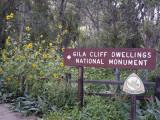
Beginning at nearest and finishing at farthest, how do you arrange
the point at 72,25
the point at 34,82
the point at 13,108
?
the point at 13,108
the point at 34,82
the point at 72,25

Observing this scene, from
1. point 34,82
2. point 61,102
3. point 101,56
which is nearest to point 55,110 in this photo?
point 61,102

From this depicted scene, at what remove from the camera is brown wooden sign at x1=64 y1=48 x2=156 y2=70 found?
320cm

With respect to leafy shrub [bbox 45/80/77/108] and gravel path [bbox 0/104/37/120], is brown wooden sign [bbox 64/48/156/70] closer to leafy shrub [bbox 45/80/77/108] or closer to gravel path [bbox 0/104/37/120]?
leafy shrub [bbox 45/80/77/108]

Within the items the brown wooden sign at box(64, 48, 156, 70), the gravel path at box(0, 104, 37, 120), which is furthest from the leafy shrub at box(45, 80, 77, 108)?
the gravel path at box(0, 104, 37, 120)

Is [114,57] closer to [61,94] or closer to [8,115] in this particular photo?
[61,94]

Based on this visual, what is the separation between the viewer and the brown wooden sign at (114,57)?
126 inches

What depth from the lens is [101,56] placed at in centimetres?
371

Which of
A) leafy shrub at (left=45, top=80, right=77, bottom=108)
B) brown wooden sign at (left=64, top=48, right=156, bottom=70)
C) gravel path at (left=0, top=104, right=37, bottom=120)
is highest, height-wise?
brown wooden sign at (left=64, top=48, right=156, bottom=70)

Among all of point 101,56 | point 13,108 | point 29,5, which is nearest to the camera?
point 101,56

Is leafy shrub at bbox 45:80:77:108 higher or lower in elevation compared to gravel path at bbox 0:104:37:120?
higher

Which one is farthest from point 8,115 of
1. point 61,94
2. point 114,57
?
point 114,57

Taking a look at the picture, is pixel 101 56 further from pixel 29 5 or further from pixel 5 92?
pixel 29 5

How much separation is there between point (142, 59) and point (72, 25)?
11.2m

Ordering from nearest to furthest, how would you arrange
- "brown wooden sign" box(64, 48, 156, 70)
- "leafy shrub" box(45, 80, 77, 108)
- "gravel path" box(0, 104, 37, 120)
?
"brown wooden sign" box(64, 48, 156, 70) < "gravel path" box(0, 104, 37, 120) < "leafy shrub" box(45, 80, 77, 108)
